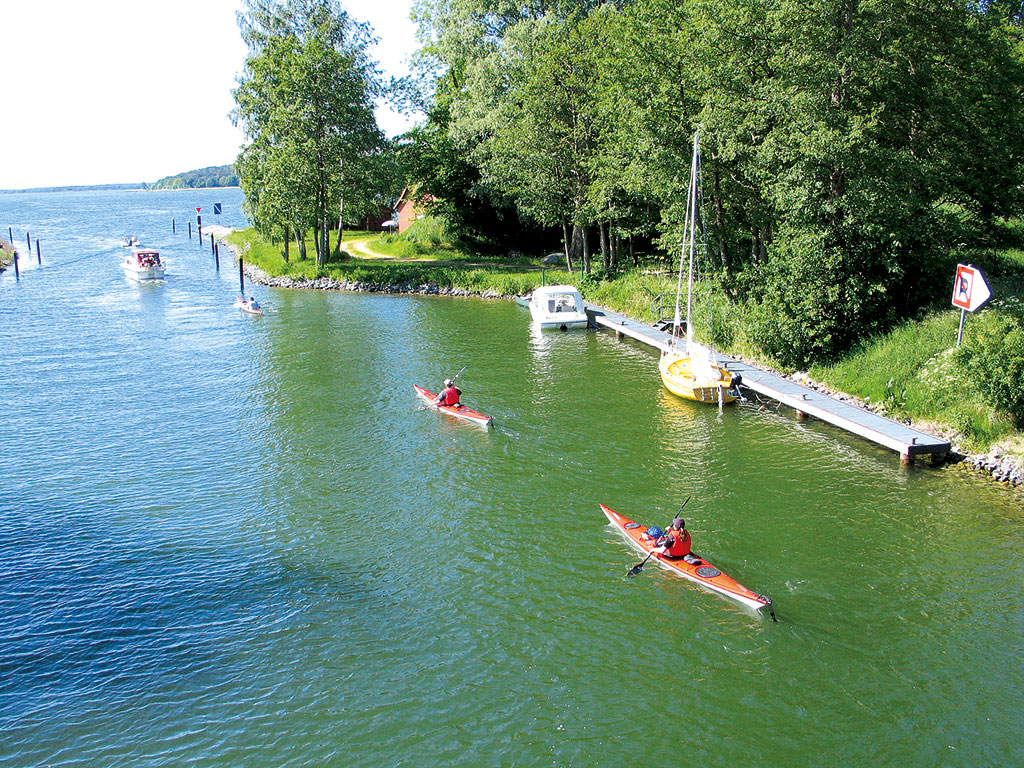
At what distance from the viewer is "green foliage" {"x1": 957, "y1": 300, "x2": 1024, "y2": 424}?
2156cm

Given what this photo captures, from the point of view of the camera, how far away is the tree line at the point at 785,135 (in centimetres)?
2748

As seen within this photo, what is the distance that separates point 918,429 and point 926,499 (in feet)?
14.5

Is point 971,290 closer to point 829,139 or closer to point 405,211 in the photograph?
point 829,139

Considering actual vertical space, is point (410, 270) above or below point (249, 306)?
above

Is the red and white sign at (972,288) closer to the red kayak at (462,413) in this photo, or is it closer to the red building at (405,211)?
the red kayak at (462,413)

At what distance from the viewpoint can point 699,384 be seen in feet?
94.2

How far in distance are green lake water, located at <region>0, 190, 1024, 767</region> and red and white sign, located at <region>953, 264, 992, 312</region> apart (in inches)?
216

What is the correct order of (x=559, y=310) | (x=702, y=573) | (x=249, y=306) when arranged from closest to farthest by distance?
(x=702, y=573), (x=559, y=310), (x=249, y=306)

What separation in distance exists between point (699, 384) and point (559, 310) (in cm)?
1537

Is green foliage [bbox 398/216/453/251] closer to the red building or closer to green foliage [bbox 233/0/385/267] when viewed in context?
the red building

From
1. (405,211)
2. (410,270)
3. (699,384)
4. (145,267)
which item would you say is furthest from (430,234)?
(699,384)

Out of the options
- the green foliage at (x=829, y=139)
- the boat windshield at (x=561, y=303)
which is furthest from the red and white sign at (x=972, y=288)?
the boat windshield at (x=561, y=303)

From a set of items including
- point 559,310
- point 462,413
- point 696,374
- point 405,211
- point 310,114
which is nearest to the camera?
point 462,413

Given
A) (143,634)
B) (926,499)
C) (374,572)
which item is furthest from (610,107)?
(143,634)
